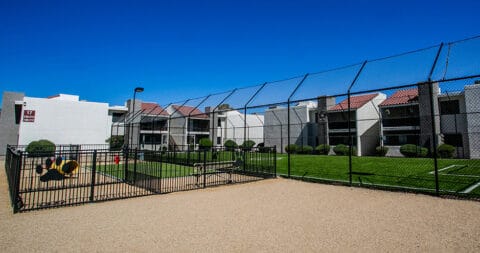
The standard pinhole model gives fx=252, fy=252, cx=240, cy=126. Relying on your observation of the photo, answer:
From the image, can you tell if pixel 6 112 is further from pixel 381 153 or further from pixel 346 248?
pixel 381 153

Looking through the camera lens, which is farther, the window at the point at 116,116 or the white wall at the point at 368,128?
the window at the point at 116,116

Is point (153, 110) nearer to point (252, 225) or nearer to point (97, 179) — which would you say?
point (97, 179)

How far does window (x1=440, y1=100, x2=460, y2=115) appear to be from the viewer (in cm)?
2208

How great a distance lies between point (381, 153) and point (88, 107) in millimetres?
29543

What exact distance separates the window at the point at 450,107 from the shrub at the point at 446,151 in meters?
4.72

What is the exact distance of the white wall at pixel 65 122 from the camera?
2318 cm

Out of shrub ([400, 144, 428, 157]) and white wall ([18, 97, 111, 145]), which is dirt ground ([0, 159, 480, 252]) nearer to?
shrub ([400, 144, 428, 157])

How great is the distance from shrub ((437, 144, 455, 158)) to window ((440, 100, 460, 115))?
15.5ft

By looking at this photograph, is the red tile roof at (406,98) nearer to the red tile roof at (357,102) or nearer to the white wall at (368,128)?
the white wall at (368,128)

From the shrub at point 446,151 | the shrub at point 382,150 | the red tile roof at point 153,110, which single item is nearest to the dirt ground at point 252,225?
the shrub at point 446,151

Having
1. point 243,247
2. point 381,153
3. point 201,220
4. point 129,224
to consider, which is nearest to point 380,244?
point 243,247

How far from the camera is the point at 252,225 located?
14.9 ft

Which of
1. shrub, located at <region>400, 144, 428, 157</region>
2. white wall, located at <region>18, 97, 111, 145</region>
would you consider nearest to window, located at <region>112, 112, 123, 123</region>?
white wall, located at <region>18, 97, 111, 145</region>

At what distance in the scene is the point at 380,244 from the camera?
3.68 metres
